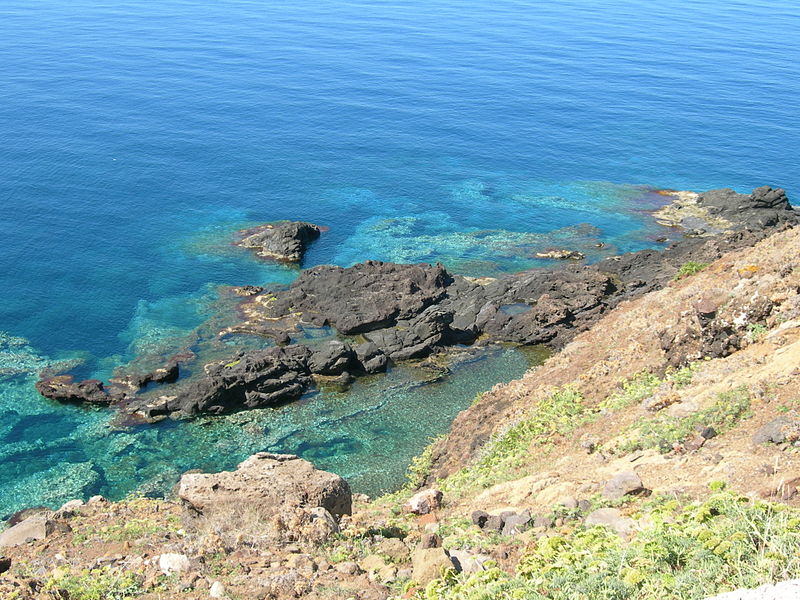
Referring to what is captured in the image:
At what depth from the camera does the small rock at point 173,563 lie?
21391 mm

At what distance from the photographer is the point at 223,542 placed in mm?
23062

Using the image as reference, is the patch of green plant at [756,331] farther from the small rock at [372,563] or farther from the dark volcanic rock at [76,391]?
the dark volcanic rock at [76,391]

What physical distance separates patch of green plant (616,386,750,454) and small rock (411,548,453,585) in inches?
382

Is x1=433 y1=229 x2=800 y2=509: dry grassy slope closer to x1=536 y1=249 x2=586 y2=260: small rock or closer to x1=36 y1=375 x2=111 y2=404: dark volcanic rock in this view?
x1=536 y1=249 x2=586 y2=260: small rock

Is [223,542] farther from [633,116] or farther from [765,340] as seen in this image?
[633,116]

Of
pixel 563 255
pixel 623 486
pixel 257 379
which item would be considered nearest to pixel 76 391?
pixel 257 379

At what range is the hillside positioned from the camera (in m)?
16.5

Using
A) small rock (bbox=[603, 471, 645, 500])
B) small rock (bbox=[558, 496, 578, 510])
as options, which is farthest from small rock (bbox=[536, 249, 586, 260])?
small rock (bbox=[558, 496, 578, 510])

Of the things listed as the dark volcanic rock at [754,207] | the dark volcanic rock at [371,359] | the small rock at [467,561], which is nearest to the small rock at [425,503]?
the small rock at [467,561]

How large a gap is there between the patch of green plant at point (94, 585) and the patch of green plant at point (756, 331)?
25.6m

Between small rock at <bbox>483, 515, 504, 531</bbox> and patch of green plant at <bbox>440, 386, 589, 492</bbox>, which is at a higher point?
small rock at <bbox>483, 515, 504, 531</bbox>

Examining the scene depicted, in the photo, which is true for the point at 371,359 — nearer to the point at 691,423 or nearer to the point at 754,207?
the point at 691,423

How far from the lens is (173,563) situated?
21609 millimetres

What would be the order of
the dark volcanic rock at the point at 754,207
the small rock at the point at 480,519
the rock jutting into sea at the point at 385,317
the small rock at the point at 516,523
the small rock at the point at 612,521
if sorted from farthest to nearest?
the dark volcanic rock at the point at 754,207 < the rock jutting into sea at the point at 385,317 < the small rock at the point at 480,519 < the small rock at the point at 516,523 < the small rock at the point at 612,521
